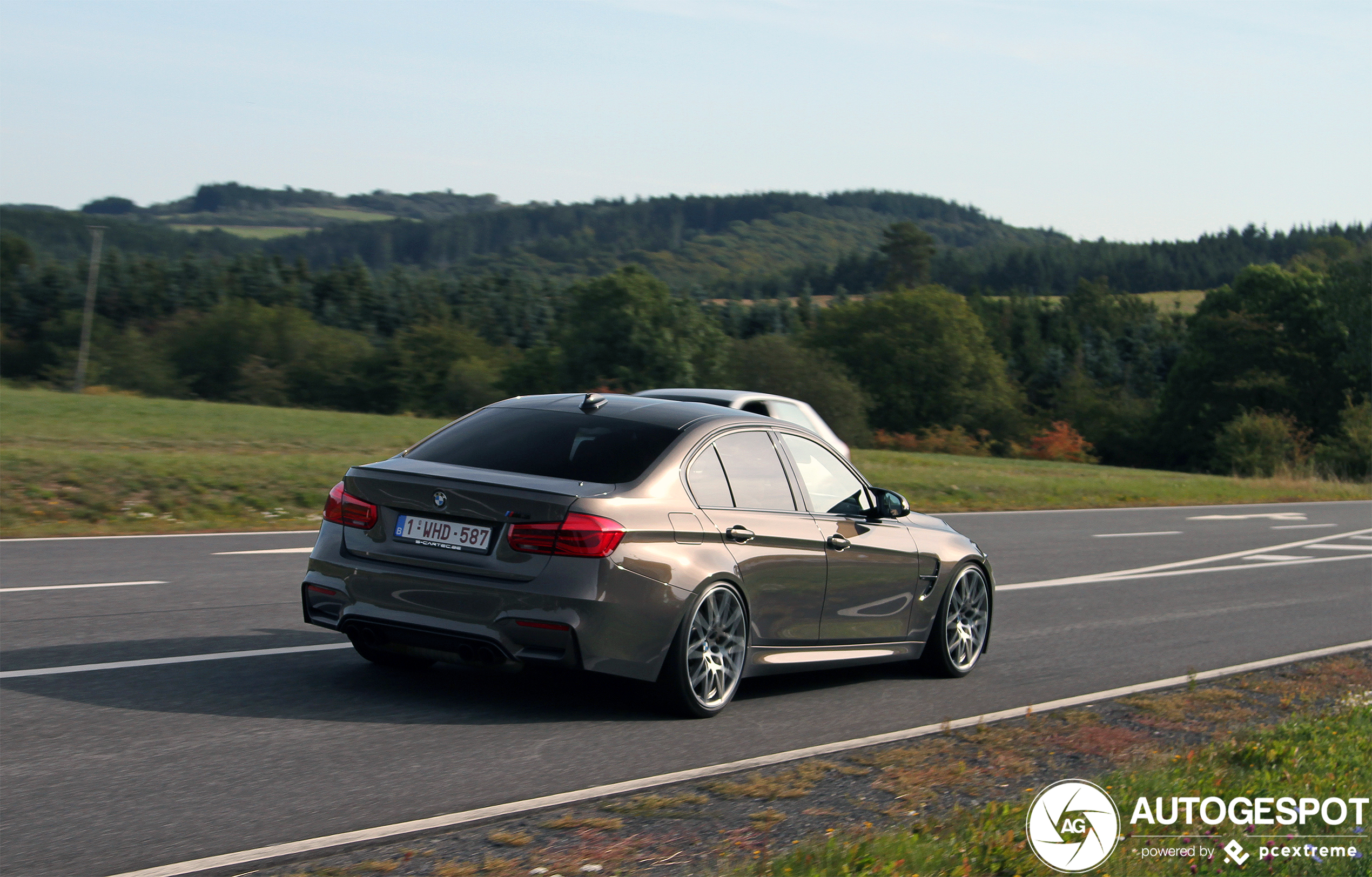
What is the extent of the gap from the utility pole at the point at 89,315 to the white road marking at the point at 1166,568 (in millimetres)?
51143

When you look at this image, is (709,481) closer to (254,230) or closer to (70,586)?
(70,586)

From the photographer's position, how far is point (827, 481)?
801cm

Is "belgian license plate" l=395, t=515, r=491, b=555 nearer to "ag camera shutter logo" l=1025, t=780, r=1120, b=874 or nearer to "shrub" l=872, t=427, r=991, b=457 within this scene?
"ag camera shutter logo" l=1025, t=780, r=1120, b=874

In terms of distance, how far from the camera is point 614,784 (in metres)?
5.56

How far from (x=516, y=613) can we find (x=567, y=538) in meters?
0.41

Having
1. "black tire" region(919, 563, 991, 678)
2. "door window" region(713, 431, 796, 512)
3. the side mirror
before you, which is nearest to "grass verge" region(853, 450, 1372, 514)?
"black tire" region(919, 563, 991, 678)

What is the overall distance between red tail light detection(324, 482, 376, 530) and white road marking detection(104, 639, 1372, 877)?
1.91 m

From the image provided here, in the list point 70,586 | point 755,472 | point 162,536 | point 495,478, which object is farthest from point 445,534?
point 162,536

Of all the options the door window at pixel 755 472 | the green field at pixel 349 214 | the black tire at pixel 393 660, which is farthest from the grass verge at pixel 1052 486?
the green field at pixel 349 214

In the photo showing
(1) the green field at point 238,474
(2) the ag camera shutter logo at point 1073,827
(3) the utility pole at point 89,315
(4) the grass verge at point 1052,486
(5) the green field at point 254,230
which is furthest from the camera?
(5) the green field at point 254,230

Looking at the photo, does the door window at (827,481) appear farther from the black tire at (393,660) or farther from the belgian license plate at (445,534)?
the black tire at (393,660)

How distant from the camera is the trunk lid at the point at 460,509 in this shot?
6320mm

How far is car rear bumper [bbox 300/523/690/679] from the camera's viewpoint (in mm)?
6246

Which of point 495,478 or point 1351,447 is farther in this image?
point 1351,447
